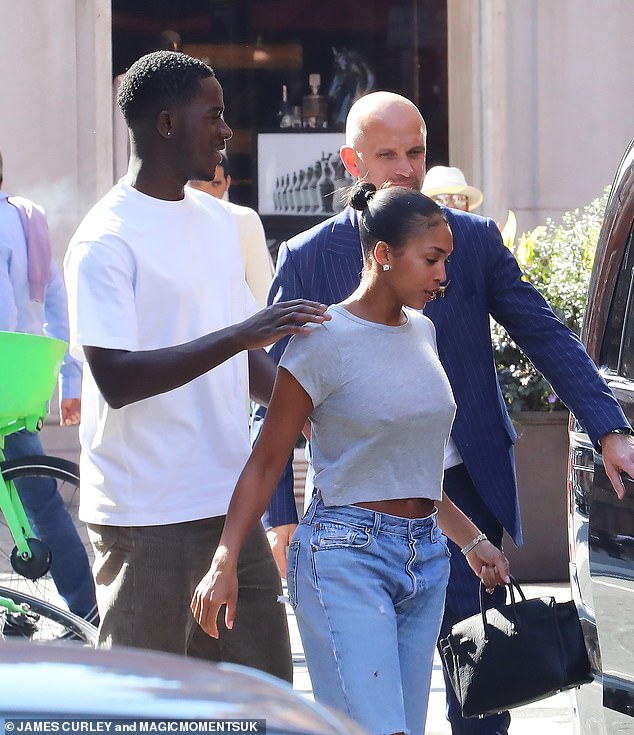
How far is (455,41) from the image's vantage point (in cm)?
1083

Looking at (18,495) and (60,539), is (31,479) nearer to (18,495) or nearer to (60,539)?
(18,495)

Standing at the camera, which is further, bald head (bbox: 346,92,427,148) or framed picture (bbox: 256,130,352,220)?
framed picture (bbox: 256,130,352,220)

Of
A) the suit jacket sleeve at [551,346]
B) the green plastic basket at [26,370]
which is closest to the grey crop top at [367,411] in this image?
the suit jacket sleeve at [551,346]

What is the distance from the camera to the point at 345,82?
11031 millimetres

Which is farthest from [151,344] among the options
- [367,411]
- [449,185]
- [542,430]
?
[449,185]

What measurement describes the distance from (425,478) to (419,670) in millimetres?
448

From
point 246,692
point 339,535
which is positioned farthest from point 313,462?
point 246,692

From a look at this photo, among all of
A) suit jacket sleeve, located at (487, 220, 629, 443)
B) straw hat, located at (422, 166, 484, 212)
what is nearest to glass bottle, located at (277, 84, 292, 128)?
straw hat, located at (422, 166, 484, 212)

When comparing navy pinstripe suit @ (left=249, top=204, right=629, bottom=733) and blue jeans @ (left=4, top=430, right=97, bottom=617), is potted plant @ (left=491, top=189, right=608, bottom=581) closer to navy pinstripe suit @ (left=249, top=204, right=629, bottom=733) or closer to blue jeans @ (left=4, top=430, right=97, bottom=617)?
blue jeans @ (left=4, top=430, right=97, bottom=617)

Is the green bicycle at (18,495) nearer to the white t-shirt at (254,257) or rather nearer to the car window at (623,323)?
the white t-shirt at (254,257)

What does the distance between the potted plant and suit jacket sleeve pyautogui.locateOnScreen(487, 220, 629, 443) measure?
3.62 metres

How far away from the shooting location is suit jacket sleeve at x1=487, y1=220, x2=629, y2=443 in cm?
385

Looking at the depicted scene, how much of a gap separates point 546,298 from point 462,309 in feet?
12.6

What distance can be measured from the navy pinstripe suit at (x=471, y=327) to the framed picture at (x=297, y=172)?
21.7ft
